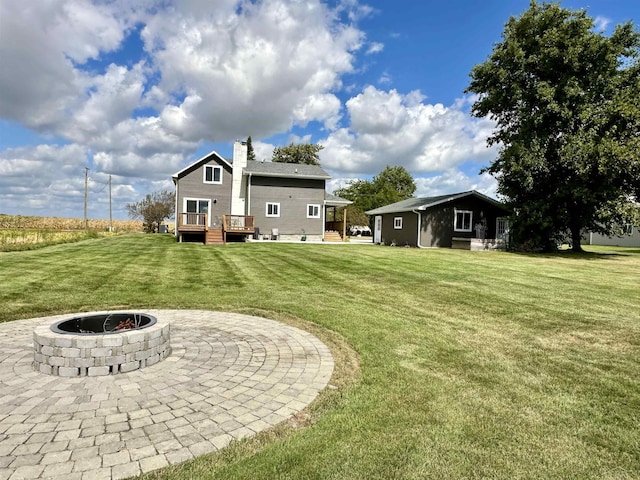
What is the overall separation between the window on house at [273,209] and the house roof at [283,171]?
2.26 metres

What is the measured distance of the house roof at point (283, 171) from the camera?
1067 inches

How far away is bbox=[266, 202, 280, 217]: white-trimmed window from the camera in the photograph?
27.8 meters

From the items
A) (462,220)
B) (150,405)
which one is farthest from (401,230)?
(150,405)

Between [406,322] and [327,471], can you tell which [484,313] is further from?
[327,471]

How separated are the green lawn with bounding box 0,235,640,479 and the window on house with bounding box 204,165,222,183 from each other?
16.2 metres

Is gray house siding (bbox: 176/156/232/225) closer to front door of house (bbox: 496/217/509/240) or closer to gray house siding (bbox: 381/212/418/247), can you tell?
gray house siding (bbox: 381/212/418/247)

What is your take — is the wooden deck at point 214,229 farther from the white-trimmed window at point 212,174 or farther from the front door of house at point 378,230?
the front door of house at point 378,230

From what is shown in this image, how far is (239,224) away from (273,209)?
4.25 metres

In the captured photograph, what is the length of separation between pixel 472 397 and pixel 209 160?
2573 centimetres

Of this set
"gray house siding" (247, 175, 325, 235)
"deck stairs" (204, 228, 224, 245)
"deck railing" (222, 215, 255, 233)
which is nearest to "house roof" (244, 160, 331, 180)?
"gray house siding" (247, 175, 325, 235)

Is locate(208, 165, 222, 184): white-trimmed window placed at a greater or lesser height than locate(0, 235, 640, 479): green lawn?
greater

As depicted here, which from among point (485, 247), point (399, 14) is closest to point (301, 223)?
point (485, 247)

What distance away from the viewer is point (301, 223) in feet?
93.6

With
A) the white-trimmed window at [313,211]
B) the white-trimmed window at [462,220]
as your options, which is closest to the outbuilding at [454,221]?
the white-trimmed window at [462,220]
